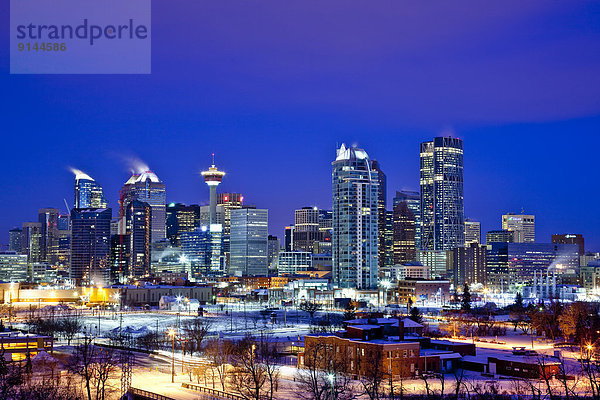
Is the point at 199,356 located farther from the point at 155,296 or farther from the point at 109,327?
the point at 155,296

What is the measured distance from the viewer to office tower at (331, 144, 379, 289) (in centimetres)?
17412

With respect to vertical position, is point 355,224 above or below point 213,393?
above

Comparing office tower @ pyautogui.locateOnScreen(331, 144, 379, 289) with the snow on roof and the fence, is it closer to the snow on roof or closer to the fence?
the snow on roof

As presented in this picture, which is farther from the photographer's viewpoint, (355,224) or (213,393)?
(355,224)

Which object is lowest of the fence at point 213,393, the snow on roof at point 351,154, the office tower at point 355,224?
the fence at point 213,393

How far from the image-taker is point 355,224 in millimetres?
173500

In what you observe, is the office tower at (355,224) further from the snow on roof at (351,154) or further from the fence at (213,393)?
the fence at (213,393)

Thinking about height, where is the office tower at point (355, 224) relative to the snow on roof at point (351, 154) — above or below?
below

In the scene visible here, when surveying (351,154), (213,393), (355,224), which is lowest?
(213,393)

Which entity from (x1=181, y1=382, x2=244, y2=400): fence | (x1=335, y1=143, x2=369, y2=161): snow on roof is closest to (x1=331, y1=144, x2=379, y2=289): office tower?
(x1=335, y1=143, x2=369, y2=161): snow on roof

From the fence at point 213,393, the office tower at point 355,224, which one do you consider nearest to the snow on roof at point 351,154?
the office tower at point 355,224

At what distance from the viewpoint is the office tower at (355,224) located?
174 meters

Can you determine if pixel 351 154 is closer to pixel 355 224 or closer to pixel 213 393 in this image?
pixel 355 224

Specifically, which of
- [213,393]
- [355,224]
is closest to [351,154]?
[355,224]
